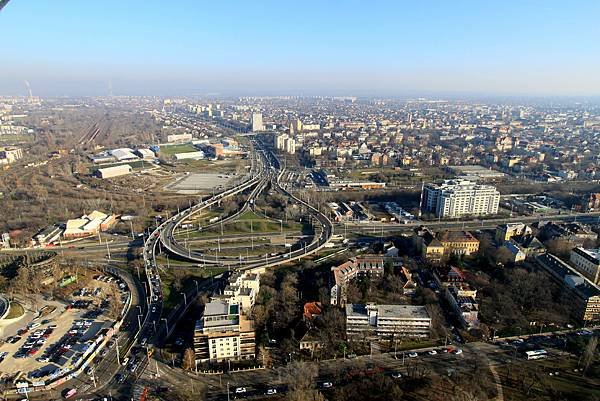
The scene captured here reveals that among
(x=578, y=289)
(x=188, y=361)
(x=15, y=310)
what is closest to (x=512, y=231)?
(x=578, y=289)

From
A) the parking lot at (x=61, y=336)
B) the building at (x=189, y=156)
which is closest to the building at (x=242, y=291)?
the parking lot at (x=61, y=336)

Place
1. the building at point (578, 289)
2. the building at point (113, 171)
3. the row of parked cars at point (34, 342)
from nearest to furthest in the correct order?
the row of parked cars at point (34, 342)
the building at point (578, 289)
the building at point (113, 171)

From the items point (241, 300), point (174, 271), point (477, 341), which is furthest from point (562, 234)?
point (174, 271)

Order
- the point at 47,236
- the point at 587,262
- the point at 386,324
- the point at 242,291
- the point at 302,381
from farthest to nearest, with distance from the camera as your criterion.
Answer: the point at 47,236, the point at 587,262, the point at 242,291, the point at 386,324, the point at 302,381

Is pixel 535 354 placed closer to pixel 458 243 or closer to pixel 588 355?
pixel 588 355

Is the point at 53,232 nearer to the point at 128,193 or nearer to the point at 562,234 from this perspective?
the point at 128,193

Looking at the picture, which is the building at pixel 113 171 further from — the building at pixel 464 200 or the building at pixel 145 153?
the building at pixel 464 200
